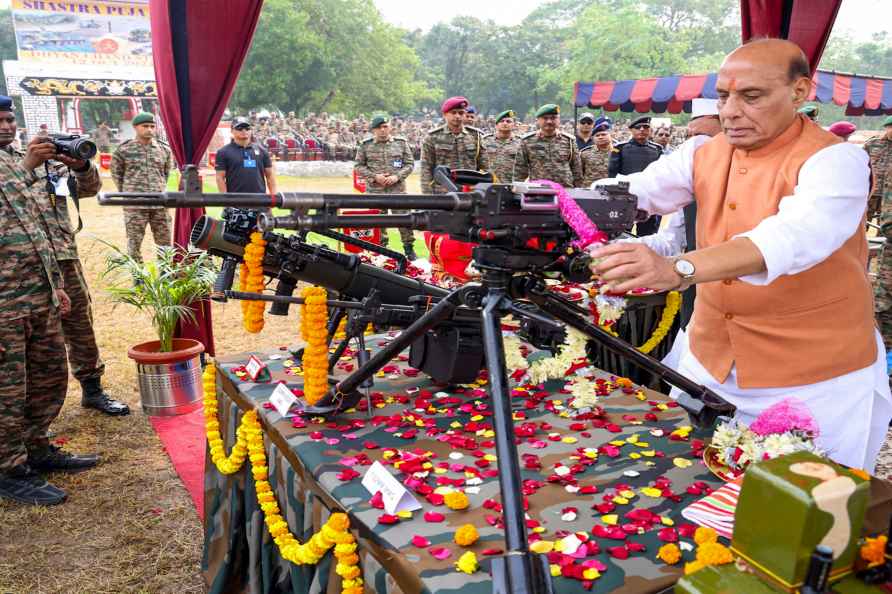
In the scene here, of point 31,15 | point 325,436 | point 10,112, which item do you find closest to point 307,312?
point 325,436

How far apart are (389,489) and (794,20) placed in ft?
13.1

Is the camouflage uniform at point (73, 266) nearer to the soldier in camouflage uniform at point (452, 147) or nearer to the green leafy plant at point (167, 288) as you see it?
the green leafy plant at point (167, 288)

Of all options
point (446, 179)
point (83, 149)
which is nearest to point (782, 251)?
point (446, 179)

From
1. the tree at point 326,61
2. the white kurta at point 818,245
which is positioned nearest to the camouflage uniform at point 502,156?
the white kurta at point 818,245

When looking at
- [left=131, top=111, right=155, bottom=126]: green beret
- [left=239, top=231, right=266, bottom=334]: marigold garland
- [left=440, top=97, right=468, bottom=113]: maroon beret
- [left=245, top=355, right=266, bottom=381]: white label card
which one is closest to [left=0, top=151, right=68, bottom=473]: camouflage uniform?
[left=245, top=355, right=266, bottom=381]: white label card

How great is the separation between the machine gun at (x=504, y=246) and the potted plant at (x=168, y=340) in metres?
2.96

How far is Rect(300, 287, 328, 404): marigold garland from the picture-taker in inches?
82.4

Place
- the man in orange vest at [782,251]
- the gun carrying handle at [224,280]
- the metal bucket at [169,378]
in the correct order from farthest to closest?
the metal bucket at [169,378] → the gun carrying handle at [224,280] → the man in orange vest at [782,251]

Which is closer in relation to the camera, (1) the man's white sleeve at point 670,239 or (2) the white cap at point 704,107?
(1) the man's white sleeve at point 670,239

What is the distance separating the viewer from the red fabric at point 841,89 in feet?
45.6

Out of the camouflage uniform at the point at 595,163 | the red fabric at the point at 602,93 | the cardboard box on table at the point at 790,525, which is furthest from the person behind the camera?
the red fabric at the point at 602,93

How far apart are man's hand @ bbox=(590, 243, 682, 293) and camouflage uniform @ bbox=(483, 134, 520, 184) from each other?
8.74 m

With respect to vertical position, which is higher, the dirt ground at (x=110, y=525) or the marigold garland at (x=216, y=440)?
the marigold garland at (x=216, y=440)

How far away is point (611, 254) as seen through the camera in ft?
4.20
